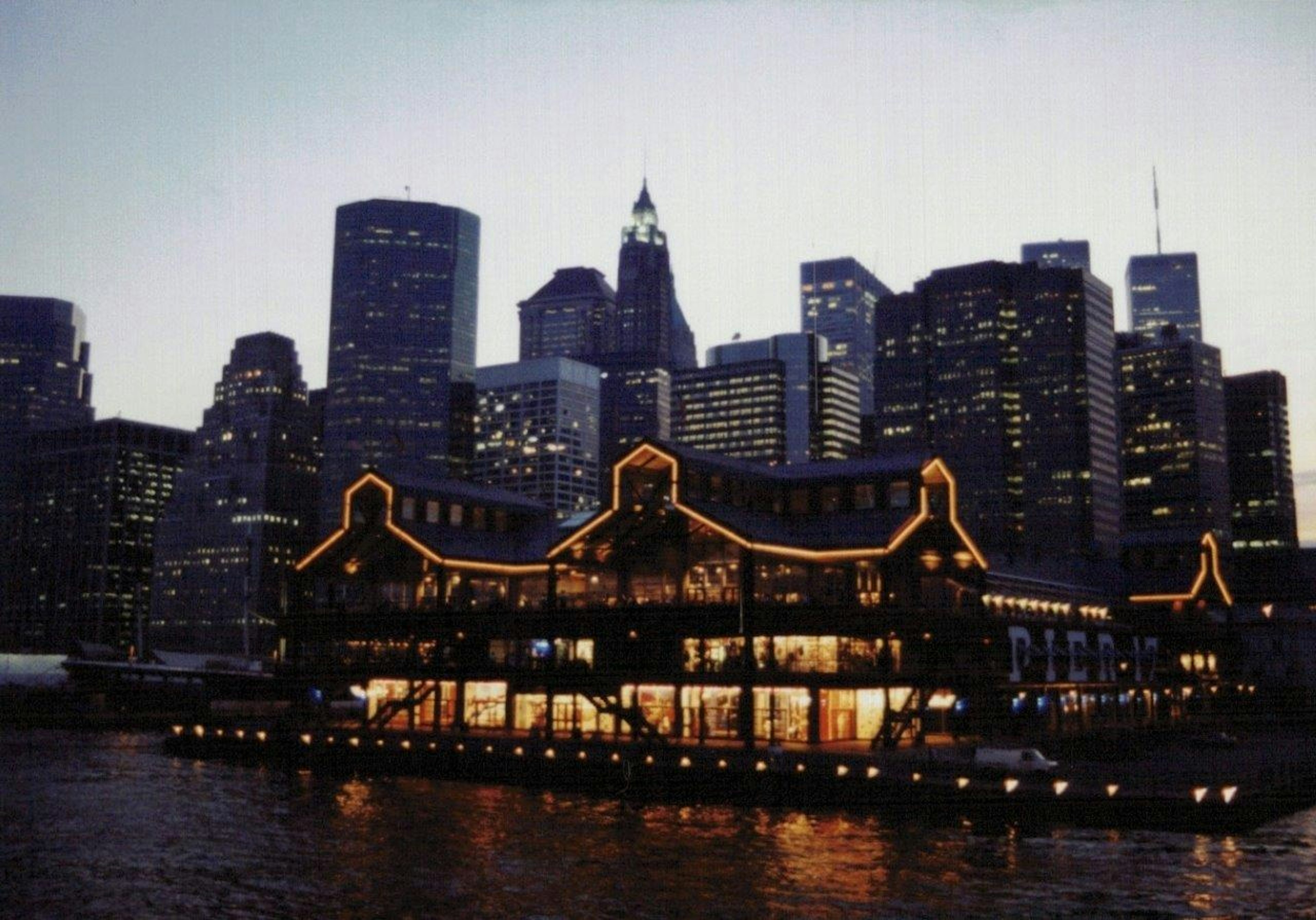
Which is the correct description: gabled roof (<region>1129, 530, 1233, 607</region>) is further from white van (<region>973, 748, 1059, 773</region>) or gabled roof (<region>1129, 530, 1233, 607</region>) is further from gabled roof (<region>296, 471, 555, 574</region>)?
gabled roof (<region>296, 471, 555, 574</region>)

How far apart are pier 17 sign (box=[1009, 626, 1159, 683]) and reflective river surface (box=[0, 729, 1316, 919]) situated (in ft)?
99.1

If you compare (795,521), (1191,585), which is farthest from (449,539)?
(1191,585)

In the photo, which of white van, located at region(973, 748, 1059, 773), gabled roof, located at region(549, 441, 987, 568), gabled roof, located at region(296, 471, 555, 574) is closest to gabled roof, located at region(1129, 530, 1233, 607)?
gabled roof, located at region(549, 441, 987, 568)

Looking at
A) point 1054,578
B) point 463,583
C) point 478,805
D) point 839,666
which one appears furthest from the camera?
point 1054,578

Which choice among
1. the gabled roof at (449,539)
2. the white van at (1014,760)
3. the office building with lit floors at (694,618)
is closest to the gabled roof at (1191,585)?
the office building with lit floors at (694,618)

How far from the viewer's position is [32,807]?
66.8 metres

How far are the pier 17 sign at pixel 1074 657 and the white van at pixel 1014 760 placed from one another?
2166cm

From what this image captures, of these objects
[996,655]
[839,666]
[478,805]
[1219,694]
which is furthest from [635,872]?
[1219,694]

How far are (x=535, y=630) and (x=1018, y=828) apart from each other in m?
40.6

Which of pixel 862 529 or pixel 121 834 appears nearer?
pixel 121 834

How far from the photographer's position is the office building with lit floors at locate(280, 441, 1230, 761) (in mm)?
81062

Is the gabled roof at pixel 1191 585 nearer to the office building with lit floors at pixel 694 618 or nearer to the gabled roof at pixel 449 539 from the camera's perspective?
the office building with lit floors at pixel 694 618

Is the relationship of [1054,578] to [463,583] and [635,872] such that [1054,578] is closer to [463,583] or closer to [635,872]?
[463,583]

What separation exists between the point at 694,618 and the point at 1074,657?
37.1m
